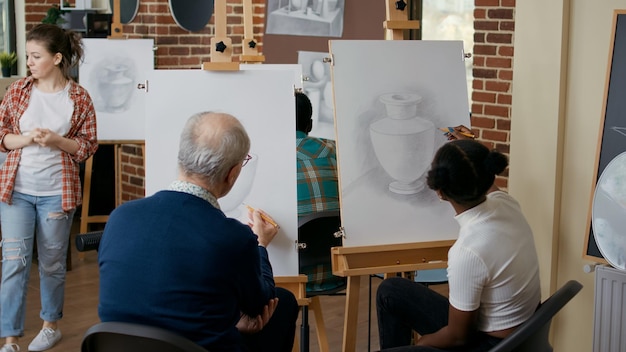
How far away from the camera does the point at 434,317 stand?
9.32 ft

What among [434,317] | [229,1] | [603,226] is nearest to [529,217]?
[603,226]

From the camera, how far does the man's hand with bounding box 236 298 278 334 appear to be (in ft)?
7.67

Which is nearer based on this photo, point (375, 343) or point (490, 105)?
point (375, 343)

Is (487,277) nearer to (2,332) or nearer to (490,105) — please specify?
(2,332)

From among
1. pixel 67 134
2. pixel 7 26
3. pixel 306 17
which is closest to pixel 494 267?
pixel 67 134

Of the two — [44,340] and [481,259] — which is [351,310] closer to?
[481,259]

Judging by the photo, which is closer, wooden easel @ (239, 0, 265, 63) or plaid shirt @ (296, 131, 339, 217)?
plaid shirt @ (296, 131, 339, 217)

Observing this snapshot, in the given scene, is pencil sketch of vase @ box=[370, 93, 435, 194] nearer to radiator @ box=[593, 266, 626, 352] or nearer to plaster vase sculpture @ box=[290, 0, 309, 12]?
radiator @ box=[593, 266, 626, 352]

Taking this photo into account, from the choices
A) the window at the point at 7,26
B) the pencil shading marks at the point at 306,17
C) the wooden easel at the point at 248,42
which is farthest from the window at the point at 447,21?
the window at the point at 7,26

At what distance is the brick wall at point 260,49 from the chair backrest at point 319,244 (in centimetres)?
181

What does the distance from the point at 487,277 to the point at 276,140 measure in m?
1.01

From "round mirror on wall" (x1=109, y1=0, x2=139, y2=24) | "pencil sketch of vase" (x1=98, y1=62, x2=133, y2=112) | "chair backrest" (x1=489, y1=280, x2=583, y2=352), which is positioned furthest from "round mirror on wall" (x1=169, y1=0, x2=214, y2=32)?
"chair backrest" (x1=489, y1=280, x2=583, y2=352)

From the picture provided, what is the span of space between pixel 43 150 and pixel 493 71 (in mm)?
2608

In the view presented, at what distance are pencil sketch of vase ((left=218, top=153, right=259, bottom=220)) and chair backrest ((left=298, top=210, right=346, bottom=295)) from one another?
0.28 m
